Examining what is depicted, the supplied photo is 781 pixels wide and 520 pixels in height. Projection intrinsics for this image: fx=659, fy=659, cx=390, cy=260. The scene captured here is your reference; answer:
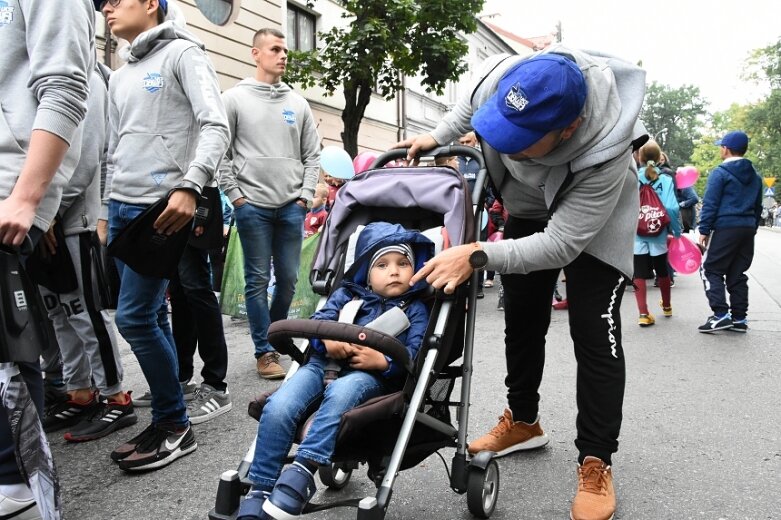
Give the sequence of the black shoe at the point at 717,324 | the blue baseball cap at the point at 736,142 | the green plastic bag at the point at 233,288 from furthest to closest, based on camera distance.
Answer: the blue baseball cap at the point at 736,142
the green plastic bag at the point at 233,288
the black shoe at the point at 717,324

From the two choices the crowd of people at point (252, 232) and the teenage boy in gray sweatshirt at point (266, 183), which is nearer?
the crowd of people at point (252, 232)

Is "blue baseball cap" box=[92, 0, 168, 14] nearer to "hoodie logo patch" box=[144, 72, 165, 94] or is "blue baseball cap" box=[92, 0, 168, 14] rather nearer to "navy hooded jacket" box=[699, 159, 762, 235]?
"hoodie logo patch" box=[144, 72, 165, 94]

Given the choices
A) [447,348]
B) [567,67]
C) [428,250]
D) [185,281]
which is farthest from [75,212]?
[567,67]

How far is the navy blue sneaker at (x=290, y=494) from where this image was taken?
192 cm

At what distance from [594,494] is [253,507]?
1366 millimetres

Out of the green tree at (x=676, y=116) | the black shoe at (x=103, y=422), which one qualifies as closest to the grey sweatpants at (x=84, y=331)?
the black shoe at (x=103, y=422)

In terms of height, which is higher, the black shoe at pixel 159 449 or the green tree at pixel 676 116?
the green tree at pixel 676 116

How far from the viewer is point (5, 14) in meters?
2.21

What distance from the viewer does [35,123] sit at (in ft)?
7.11

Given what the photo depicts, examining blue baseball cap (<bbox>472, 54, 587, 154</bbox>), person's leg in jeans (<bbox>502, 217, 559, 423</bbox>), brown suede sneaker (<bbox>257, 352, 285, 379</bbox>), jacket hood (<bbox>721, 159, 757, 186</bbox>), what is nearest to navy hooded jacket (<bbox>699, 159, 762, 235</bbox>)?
jacket hood (<bbox>721, 159, 757, 186</bbox>)

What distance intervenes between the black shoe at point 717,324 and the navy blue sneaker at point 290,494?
5.48m

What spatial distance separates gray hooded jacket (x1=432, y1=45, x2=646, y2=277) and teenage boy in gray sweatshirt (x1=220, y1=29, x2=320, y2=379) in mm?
2378

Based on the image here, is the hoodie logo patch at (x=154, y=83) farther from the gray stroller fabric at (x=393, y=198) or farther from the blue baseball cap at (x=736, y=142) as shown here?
the blue baseball cap at (x=736, y=142)

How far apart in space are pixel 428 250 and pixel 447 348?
1.43ft
